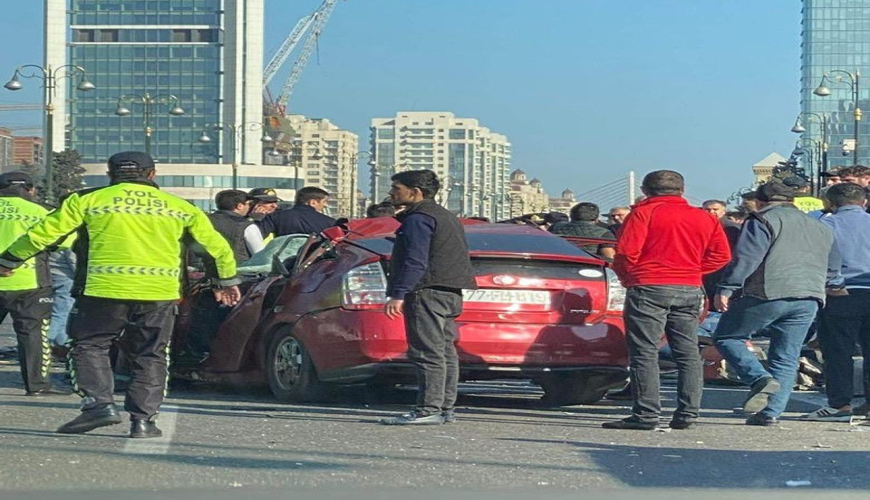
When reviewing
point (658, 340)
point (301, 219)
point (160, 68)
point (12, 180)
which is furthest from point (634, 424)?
point (160, 68)

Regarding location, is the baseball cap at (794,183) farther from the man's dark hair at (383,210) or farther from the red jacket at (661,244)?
the man's dark hair at (383,210)

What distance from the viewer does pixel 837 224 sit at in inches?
419

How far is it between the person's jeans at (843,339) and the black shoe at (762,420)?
0.91 metres

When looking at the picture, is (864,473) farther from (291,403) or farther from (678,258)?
(291,403)

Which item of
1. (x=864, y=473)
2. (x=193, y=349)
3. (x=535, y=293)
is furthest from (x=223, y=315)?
(x=864, y=473)

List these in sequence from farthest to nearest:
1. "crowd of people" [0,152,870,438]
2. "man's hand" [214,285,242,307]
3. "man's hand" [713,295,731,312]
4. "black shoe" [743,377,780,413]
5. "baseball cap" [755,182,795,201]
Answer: "baseball cap" [755,182,795,201], "man's hand" [713,295,731,312], "black shoe" [743,377,780,413], "man's hand" [214,285,242,307], "crowd of people" [0,152,870,438]

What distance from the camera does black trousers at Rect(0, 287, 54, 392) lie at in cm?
1113

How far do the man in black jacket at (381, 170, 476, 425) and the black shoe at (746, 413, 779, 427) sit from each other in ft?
6.37

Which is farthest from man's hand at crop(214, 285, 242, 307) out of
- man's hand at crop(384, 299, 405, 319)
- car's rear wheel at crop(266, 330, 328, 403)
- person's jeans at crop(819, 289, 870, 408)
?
person's jeans at crop(819, 289, 870, 408)

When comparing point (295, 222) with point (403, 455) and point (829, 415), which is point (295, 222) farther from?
point (403, 455)

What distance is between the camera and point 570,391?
11211 millimetres

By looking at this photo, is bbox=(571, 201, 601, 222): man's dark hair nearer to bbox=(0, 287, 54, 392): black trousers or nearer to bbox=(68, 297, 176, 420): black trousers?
bbox=(0, 287, 54, 392): black trousers

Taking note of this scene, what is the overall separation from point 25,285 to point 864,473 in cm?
627

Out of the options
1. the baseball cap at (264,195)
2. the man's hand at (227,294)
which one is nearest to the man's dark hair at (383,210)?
the baseball cap at (264,195)
